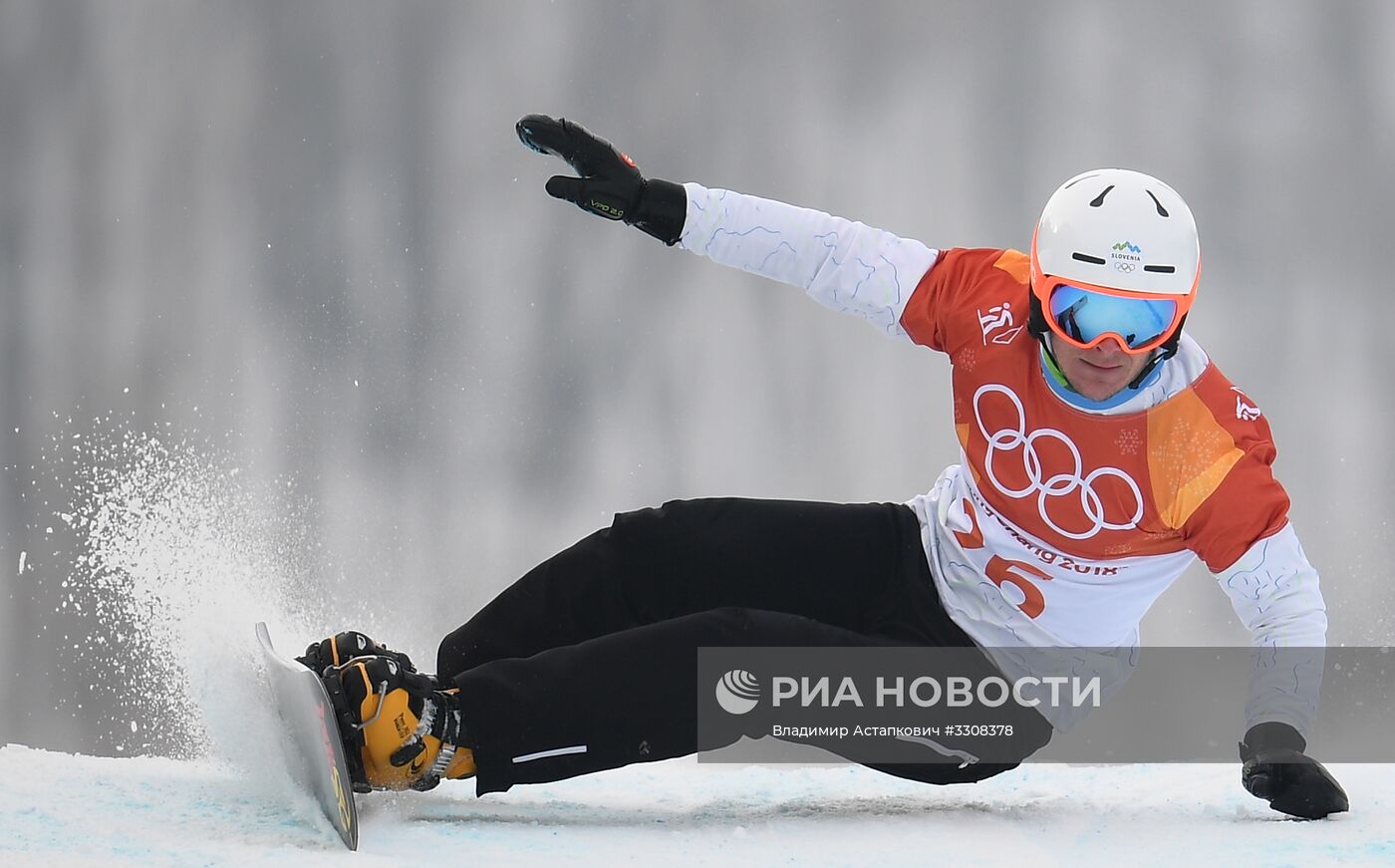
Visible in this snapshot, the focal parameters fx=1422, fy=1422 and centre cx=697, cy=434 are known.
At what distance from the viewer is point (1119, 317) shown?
209cm

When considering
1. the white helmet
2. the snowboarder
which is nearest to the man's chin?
the snowboarder

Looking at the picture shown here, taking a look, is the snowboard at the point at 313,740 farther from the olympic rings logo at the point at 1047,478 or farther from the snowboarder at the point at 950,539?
the olympic rings logo at the point at 1047,478

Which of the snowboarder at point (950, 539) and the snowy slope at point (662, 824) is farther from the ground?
the snowboarder at point (950, 539)

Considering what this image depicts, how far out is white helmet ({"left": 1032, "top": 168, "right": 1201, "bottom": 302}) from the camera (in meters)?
2.10

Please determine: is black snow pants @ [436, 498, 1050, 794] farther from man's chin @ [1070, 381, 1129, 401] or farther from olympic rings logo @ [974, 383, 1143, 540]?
man's chin @ [1070, 381, 1129, 401]

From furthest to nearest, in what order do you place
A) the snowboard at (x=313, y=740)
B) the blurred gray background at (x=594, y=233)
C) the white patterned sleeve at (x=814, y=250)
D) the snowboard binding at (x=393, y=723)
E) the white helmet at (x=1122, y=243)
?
1. the blurred gray background at (x=594, y=233)
2. the white patterned sleeve at (x=814, y=250)
3. the white helmet at (x=1122, y=243)
4. the snowboard binding at (x=393, y=723)
5. the snowboard at (x=313, y=740)

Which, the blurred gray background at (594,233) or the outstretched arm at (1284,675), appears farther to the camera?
the blurred gray background at (594,233)

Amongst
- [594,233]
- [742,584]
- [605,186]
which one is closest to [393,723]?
[742,584]

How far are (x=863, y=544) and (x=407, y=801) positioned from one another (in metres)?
0.86

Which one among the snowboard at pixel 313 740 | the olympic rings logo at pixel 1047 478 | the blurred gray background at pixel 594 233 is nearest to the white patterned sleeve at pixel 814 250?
the olympic rings logo at pixel 1047 478

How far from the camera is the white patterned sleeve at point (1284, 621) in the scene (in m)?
2.07

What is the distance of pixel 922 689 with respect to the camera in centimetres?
231

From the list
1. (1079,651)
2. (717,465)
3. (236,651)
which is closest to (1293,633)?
(1079,651)

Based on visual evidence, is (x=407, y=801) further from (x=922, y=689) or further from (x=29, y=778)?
(x=922, y=689)
